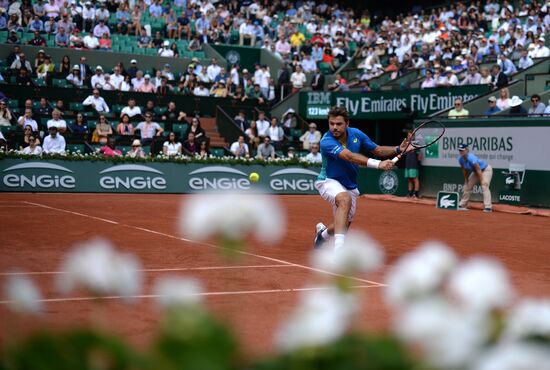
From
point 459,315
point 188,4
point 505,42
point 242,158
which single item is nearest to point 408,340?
point 459,315

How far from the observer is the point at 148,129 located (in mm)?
24250

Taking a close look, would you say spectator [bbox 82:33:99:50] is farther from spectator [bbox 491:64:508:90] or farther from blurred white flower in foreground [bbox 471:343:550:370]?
blurred white flower in foreground [bbox 471:343:550:370]

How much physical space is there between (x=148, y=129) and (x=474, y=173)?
967 centimetres

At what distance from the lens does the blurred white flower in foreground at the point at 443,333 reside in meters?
1.64

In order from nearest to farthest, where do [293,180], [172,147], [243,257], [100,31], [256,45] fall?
[243,257], [172,147], [293,180], [100,31], [256,45]

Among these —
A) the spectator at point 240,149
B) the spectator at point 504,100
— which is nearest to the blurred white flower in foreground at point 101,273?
the spectator at point 504,100

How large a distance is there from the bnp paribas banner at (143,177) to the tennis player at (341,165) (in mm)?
11902

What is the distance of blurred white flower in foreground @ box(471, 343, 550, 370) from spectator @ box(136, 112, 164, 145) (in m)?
22.7

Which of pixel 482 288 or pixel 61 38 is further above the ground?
pixel 61 38

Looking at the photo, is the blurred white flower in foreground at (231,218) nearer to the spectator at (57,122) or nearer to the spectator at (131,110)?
the spectator at (57,122)

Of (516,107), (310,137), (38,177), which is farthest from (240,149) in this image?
(516,107)

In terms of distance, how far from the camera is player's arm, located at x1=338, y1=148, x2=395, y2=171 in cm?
904

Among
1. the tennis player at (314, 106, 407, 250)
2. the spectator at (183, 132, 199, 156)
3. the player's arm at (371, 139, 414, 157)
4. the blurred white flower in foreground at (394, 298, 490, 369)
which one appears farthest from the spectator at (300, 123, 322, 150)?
the blurred white flower in foreground at (394, 298, 490, 369)

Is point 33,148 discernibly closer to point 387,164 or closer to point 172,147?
point 172,147
